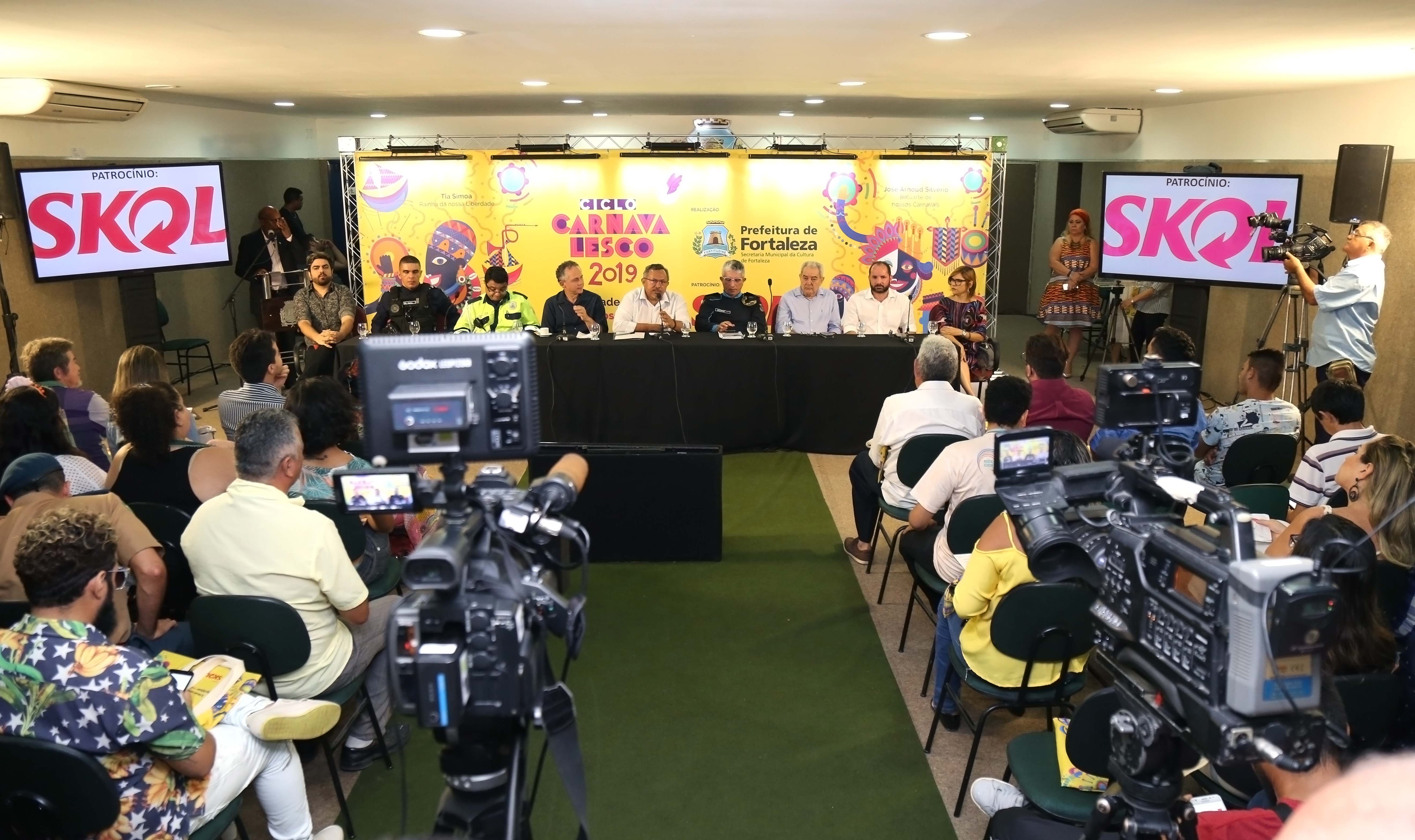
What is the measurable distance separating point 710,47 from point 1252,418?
121 inches

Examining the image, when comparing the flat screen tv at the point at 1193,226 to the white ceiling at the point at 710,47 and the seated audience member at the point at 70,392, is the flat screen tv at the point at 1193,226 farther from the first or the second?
the seated audience member at the point at 70,392

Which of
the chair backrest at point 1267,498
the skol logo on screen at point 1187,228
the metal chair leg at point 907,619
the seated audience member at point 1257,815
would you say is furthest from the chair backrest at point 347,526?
the skol logo on screen at point 1187,228

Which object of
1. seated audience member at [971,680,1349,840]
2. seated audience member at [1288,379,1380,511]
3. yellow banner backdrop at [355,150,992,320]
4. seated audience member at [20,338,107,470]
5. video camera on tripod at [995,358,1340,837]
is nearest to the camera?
video camera on tripod at [995,358,1340,837]

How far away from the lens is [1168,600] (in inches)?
66.5

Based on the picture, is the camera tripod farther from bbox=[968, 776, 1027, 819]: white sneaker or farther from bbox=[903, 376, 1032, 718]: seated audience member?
bbox=[968, 776, 1027, 819]: white sneaker

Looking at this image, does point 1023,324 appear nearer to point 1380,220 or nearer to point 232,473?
point 1380,220

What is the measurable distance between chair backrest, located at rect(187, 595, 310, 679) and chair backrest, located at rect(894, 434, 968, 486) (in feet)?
8.42

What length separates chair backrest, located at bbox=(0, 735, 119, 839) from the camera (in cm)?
200

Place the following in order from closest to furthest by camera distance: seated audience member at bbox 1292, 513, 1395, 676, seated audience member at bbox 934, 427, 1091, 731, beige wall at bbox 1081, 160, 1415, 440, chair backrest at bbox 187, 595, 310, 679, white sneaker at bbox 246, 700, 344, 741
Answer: seated audience member at bbox 1292, 513, 1395, 676
white sneaker at bbox 246, 700, 344, 741
chair backrest at bbox 187, 595, 310, 679
seated audience member at bbox 934, 427, 1091, 731
beige wall at bbox 1081, 160, 1415, 440

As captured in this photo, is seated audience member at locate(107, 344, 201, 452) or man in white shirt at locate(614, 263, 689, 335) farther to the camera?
man in white shirt at locate(614, 263, 689, 335)

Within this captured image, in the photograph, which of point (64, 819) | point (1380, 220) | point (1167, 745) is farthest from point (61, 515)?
point (1380, 220)

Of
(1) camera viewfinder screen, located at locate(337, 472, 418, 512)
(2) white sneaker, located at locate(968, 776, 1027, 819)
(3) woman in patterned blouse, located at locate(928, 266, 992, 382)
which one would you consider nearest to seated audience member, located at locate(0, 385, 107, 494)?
(1) camera viewfinder screen, located at locate(337, 472, 418, 512)

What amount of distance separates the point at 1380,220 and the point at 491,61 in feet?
18.3

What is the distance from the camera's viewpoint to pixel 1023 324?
12.8 metres
